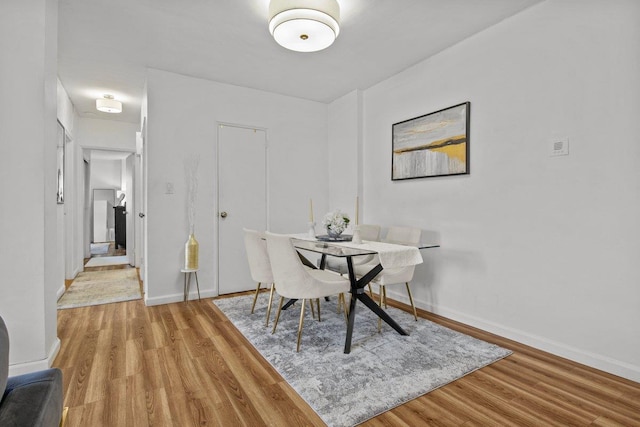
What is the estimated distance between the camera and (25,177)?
6.82ft

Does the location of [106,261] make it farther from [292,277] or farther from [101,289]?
[292,277]

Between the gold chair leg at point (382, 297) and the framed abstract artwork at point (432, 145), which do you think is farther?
the framed abstract artwork at point (432, 145)

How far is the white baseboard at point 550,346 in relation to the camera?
209 cm

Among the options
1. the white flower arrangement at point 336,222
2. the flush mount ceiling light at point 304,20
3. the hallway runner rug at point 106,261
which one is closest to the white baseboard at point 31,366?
the white flower arrangement at point 336,222

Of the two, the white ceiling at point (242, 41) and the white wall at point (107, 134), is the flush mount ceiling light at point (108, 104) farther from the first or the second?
the white wall at point (107, 134)

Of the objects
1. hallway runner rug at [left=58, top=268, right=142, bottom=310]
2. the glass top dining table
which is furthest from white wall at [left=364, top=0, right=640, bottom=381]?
hallway runner rug at [left=58, top=268, right=142, bottom=310]

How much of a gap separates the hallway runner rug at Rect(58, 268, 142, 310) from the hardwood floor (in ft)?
3.83

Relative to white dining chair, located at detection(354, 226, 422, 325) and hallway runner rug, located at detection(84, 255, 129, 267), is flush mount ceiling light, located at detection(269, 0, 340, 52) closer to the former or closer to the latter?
white dining chair, located at detection(354, 226, 422, 325)

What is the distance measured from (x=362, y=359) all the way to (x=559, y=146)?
209 cm

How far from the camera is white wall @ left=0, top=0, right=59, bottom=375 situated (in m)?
2.04

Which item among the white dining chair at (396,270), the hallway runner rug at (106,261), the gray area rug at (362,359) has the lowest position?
the hallway runner rug at (106,261)

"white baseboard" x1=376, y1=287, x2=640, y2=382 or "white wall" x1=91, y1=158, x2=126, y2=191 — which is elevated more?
"white wall" x1=91, y1=158, x2=126, y2=191

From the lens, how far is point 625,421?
1664 millimetres

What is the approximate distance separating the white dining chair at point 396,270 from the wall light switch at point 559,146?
1213mm
